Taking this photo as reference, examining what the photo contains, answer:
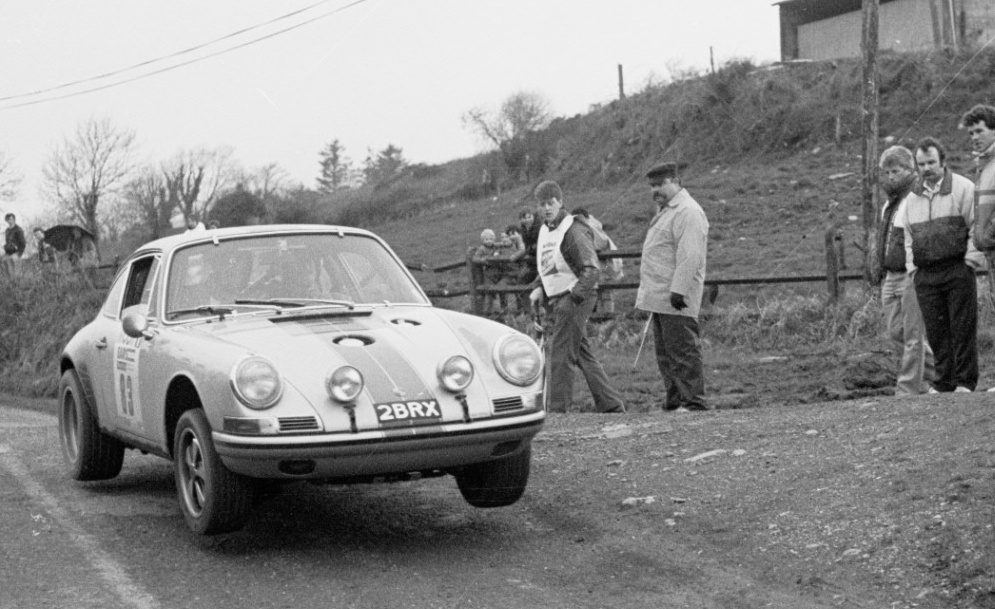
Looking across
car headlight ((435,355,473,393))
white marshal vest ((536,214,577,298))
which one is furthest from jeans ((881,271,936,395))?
car headlight ((435,355,473,393))

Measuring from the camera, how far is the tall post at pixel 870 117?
1852 centimetres

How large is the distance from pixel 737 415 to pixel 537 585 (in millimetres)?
4482

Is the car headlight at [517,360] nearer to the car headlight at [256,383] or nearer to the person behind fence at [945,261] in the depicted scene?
the car headlight at [256,383]

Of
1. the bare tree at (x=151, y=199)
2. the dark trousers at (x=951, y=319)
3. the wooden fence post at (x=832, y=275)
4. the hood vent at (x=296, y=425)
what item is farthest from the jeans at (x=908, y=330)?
the bare tree at (x=151, y=199)

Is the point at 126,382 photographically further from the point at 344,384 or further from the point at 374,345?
the point at 344,384

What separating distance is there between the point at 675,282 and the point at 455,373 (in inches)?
168

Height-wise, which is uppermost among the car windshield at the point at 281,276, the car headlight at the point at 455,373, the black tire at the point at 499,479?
the car windshield at the point at 281,276

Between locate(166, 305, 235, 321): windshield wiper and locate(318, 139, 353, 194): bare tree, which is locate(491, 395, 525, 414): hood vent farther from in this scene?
locate(318, 139, 353, 194): bare tree

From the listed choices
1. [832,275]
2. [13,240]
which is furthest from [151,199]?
[832,275]

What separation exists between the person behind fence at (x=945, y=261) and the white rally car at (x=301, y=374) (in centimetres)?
377

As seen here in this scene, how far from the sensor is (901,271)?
1009cm

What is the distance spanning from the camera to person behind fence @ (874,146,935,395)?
9.80 metres

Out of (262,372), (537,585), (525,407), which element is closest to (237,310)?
(262,372)

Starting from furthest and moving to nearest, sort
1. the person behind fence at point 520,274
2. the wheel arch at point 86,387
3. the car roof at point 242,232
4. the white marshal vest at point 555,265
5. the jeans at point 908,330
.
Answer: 1. the person behind fence at point 520,274
2. the white marshal vest at point 555,265
3. the jeans at point 908,330
4. the wheel arch at point 86,387
5. the car roof at point 242,232
